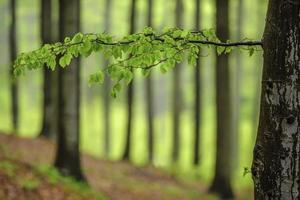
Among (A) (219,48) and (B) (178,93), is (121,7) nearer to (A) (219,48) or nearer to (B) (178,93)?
(B) (178,93)

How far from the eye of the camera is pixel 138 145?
56.8 metres

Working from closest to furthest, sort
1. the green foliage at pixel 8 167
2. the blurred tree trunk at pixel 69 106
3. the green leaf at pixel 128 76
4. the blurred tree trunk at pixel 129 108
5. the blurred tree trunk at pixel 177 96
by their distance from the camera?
the green leaf at pixel 128 76, the green foliage at pixel 8 167, the blurred tree trunk at pixel 69 106, the blurred tree trunk at pixel 129 108, the blurred tree trunk at pixel 177 96

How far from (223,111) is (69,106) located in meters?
6.11

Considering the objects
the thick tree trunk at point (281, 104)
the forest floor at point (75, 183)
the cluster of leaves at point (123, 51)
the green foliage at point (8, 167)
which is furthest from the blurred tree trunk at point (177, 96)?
the thick tree trunk at point (281, 104)

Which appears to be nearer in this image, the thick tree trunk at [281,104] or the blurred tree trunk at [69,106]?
the thick tree trunk at [281,104]

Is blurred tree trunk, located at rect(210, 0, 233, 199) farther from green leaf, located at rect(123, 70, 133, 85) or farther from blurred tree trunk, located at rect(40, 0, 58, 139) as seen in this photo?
green leaf, located at rect(123, 70, 133, 85)

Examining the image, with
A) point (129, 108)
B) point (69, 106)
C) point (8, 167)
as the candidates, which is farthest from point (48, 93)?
point (8, 167)

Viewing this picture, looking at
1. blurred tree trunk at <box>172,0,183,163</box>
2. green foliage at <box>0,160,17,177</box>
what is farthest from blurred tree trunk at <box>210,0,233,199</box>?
blurred tree trunk at <box>172,0,183,163</box>

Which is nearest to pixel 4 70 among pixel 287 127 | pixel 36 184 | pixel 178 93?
pixel 178 93

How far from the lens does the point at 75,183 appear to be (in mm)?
13586

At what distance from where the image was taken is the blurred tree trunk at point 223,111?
17062mm

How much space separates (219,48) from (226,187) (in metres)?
13.7

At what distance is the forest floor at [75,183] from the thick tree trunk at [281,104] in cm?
733

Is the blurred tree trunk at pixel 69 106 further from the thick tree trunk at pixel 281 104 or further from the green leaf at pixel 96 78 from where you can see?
the thick tree trunk at pixel 281 104
